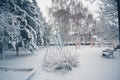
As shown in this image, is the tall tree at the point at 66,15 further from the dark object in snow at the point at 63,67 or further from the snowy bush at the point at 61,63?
the dark object in snow at the point at 63,67

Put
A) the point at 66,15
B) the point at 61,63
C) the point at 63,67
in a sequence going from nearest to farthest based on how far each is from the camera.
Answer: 1. the point at 63,67
2. the point at 61,63
3. the point at 66,15

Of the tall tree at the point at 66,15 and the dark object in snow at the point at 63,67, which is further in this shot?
the tall tree at the point at 66,15

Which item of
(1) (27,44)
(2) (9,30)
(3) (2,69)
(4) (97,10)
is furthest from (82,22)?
(3) (2,69)

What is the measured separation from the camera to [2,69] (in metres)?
6.70

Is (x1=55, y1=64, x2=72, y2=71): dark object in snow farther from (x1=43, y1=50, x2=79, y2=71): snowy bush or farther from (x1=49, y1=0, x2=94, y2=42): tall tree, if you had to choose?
(x1=49, y1=0, x2=94, y2=42): tall tree

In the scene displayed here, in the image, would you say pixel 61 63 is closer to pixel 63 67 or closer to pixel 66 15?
pixel 63 67

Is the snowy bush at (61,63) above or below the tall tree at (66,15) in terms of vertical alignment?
below

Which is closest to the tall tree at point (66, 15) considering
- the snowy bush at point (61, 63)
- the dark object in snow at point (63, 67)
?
the snowy bush at point (61, 63)

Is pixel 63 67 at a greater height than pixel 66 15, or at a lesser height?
lesser

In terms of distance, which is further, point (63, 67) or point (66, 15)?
point (66, 15)

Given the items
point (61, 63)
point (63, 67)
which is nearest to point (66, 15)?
point (61, 63)

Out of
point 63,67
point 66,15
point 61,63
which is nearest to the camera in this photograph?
point 63,67

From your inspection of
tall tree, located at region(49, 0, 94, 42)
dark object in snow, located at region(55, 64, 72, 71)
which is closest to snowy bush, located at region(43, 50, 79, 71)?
dark object in snow, located at region(55, 64, 72, 71)

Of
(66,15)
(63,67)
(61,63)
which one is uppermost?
(66,15)
